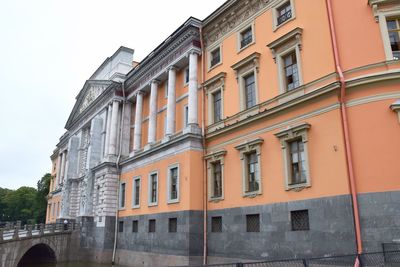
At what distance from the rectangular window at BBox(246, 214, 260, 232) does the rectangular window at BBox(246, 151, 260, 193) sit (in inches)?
52.2

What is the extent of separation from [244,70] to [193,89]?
4.39 m

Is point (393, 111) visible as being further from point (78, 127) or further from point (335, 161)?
point (78, 127)

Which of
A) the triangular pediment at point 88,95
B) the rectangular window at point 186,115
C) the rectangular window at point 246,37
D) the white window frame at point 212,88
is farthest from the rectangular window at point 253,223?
the triangular pediment at point 88,95

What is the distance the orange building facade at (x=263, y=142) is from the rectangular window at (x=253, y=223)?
0.08 m

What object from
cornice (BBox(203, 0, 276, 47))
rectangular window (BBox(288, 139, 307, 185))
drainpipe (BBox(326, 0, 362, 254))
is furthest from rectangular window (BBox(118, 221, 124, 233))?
drainpipe (BBox(326, 0, 362, 254))

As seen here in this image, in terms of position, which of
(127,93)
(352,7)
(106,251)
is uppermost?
(127,93)

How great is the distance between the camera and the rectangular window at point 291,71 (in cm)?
1731

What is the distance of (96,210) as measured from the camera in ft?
103

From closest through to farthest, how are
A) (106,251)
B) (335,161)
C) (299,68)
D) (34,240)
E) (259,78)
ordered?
(335,161) → (299,68) → (259,78) → (106,251) → (34,240)

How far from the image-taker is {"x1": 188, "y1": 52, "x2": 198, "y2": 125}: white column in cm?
2286

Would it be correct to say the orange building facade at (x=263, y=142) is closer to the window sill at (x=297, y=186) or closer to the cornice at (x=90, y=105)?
the window sill at (x=297, y=186)

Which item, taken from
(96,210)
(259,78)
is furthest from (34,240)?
(259,78)

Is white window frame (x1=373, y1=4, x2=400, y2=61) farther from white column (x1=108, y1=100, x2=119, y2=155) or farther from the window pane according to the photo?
white column (x1=108, y1=100, x2=119, y2=155)

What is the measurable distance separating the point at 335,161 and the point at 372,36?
5.43 m
